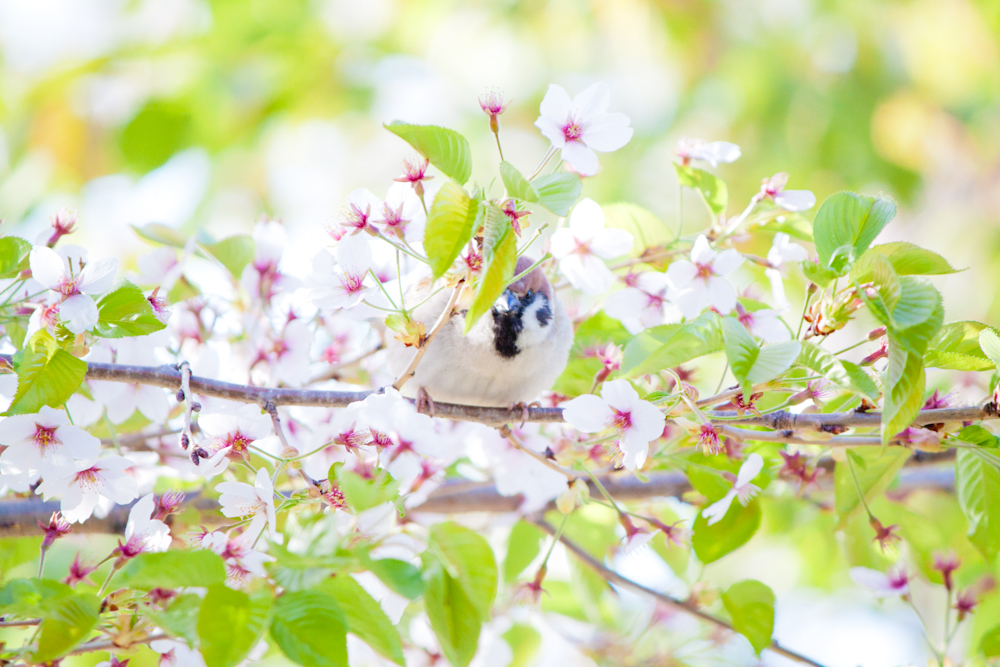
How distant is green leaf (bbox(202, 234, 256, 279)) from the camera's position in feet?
6.43

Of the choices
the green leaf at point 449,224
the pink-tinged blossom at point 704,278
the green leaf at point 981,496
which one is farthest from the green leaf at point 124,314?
the green leaf at point 981,496

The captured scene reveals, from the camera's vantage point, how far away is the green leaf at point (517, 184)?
1175 millimetres

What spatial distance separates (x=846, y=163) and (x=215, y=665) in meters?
4.64

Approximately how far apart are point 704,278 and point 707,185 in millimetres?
257

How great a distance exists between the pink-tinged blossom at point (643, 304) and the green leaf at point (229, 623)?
3.47ft

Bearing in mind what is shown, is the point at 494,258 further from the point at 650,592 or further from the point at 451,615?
the point at 650,592

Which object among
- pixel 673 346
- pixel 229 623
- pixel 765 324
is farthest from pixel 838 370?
pixel 229 623

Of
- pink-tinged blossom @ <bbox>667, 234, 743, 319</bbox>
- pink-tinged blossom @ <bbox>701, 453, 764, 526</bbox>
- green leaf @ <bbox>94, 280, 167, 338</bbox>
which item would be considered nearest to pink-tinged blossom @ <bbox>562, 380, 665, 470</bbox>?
pink-tinged blossom @ <bbox>701, 453, 764, 526</bbox>

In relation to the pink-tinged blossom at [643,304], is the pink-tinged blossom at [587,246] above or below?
above

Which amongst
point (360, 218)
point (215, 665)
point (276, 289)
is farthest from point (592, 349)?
point (215, 665)

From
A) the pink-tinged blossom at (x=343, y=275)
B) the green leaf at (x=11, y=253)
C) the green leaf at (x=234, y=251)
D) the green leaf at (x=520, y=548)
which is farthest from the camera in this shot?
the green leaf at (x=520, y=548)

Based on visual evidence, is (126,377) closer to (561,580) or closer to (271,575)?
(271,575)

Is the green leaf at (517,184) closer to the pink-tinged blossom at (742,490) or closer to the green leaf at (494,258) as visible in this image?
the green leaf at (494,258)

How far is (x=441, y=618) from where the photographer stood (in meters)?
1.12
